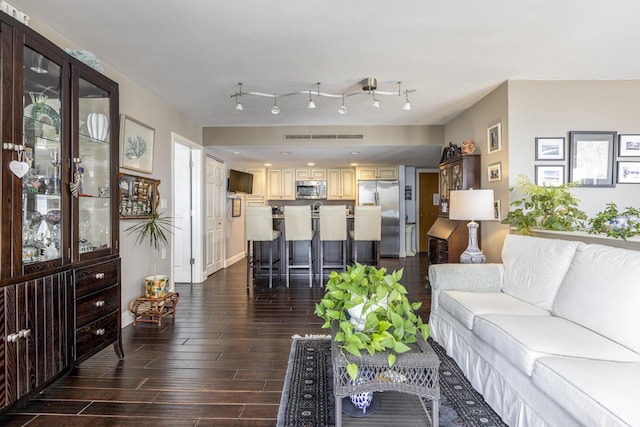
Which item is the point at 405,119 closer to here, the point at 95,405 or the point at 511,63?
the point at 511,63

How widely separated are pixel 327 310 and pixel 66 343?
1574 mm

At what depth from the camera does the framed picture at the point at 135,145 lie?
3.48 meters

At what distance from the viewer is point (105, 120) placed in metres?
2.49

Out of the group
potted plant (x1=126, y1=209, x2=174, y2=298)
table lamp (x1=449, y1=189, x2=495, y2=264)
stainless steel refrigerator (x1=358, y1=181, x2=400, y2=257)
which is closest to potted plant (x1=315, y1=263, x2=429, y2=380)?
table lamp (x1=449, y1=189, x2=495, y2=264)

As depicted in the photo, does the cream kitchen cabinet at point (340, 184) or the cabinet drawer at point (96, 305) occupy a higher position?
the cream kitchen cabinet at point (340, 184)

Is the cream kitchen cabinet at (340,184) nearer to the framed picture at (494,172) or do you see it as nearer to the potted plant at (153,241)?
the framed picture at (494,172)

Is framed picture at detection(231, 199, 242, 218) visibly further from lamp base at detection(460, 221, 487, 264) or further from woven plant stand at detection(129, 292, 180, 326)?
lamp base at detection(460, 221, 487, 264)

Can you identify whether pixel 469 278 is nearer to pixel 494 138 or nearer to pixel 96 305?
pixel 494 138

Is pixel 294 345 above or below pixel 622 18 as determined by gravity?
below

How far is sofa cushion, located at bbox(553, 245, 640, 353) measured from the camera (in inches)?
65.1

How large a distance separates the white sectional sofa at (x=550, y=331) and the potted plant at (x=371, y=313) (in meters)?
0.52

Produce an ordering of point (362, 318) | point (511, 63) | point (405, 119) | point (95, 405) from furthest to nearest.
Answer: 1. point (405, 119)
2. point (511, 63)
3. point (95, 405)
4. point (362, 318)

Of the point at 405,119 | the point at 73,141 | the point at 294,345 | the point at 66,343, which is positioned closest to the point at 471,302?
the point at 294,345

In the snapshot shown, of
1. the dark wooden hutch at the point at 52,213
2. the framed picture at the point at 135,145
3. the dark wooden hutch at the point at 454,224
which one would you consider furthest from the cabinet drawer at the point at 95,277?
the dark wooden hutch at the point at 454,224
